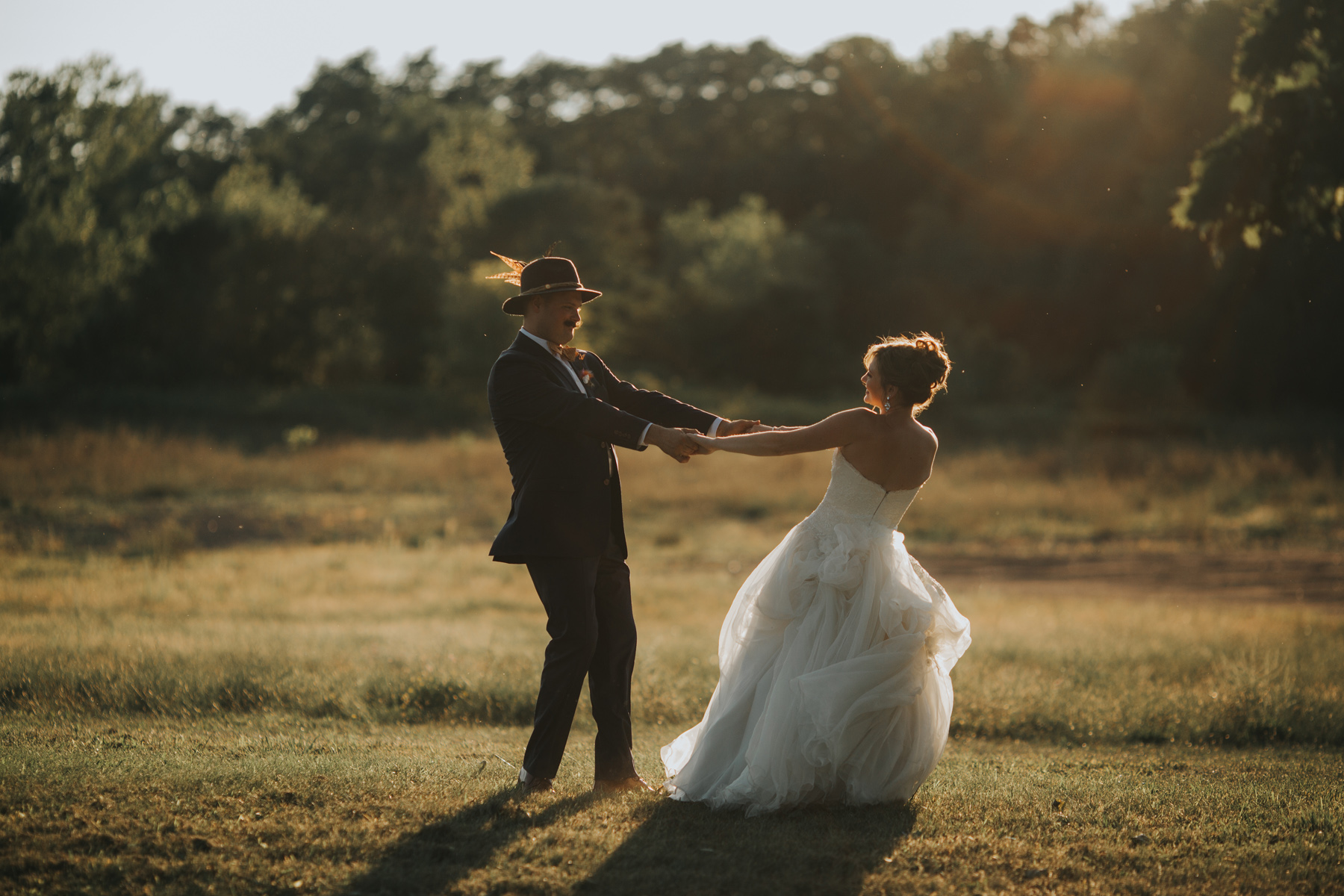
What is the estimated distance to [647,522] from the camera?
2481 cm

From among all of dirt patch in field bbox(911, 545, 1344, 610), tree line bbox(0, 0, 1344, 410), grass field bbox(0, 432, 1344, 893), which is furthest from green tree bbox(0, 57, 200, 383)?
dirt patch in field bbox(911, 545, 1344, 610)

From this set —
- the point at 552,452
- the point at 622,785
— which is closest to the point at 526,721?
the point at 622,785

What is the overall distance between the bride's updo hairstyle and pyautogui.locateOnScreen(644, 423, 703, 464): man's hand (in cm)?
103

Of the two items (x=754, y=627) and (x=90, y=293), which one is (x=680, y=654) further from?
(x=90, y=293)

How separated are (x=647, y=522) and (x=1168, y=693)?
16.4m

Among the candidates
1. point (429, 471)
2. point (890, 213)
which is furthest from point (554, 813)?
point (890, 213)

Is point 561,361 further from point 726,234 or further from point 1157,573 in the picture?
point 726,234

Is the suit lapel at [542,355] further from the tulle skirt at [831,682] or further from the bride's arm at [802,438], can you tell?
the tulle skirt at [831,682]

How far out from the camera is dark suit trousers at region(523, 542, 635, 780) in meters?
5.57

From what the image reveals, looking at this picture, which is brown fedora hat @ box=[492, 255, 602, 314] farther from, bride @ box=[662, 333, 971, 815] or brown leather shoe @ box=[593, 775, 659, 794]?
brown leather shoe @ box=[593, 775, 659, 794]

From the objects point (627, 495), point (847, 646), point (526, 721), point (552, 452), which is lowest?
point (526, 721)

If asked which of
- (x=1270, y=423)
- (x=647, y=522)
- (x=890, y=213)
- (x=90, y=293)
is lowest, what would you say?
(x=647, y=522)

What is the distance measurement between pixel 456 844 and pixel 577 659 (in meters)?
1.14

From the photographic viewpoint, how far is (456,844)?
15.4 ft
